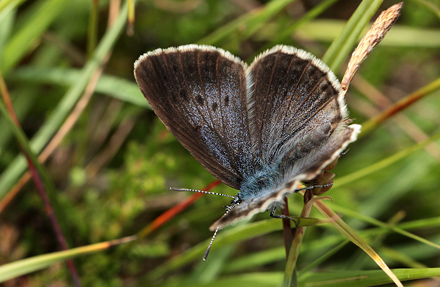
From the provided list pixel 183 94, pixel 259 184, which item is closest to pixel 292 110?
pixel 259 184

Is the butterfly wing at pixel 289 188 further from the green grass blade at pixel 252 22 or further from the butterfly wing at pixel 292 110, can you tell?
the green grass blade at pixel 252 22

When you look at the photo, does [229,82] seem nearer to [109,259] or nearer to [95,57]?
[95,57]

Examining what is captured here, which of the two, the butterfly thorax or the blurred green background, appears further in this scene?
the blurred green background

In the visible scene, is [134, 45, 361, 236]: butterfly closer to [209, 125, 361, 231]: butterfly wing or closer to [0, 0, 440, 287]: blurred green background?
[209, 125, 361, 231]: butterfly wing

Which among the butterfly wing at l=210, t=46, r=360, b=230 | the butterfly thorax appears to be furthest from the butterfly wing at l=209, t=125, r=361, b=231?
the butterfly thorax

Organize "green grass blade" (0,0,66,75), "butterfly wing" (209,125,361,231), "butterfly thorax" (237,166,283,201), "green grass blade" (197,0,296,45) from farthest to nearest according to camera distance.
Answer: "green grass blade" (0,0,66,75) < "green grass blade" (197,0,296,45) < "butterfly thorax" (237,166,283,201) < "butterfly wing" (209,125,361,231)

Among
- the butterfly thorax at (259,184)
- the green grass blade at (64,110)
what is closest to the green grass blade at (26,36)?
the green grass blade at (64,110)

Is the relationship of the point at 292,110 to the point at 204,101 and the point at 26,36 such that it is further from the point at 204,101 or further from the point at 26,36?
the point at 26,36

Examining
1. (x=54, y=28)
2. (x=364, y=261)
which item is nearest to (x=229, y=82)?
(x=364, y=261)
